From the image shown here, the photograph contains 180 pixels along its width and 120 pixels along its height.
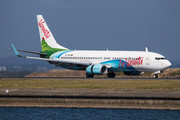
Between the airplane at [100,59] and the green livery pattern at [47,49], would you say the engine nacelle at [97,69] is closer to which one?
the airplane at [100,59]

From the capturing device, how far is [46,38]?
64.7 m

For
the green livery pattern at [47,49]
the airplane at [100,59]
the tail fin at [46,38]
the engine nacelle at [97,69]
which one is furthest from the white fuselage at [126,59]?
the tail fin at [46,38]

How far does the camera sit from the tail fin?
63.3 m

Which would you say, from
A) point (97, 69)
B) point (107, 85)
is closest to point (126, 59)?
point (97, 69)

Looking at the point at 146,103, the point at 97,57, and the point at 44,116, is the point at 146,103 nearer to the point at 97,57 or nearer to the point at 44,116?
the point at 44,116

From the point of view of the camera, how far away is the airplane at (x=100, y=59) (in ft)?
176

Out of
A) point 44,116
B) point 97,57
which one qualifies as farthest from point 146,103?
point 97,57

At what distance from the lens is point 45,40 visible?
6456 cm

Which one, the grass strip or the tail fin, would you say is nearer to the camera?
the grass strip

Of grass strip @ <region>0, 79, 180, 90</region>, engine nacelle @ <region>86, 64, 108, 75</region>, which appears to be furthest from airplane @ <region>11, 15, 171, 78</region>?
grass strip @ <region>0, 79, 180, 90</region>

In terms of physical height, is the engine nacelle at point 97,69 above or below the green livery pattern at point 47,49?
below

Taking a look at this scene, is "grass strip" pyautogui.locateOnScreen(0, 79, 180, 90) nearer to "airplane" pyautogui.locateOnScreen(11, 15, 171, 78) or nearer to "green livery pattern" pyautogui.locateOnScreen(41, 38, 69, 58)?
"airplane" pyautogui.locateOnScreen(11, 15, 171, 78)

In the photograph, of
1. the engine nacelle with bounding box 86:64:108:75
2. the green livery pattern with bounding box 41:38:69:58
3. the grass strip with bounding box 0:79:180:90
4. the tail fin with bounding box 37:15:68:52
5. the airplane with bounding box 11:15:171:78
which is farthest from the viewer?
the tail fin with bounding box 37:15:68:52

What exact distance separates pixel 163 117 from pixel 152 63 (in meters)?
27.0
